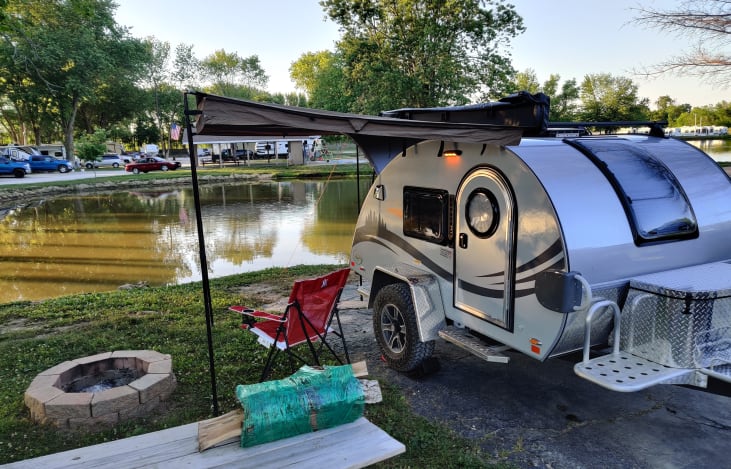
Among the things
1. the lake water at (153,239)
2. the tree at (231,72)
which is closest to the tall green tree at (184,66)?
the tree at (231,72)

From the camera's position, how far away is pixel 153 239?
47.5 ft

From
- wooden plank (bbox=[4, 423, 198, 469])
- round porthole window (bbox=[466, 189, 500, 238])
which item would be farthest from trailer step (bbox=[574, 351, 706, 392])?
wooden plank (bbox=[4, 423, 198, 469])

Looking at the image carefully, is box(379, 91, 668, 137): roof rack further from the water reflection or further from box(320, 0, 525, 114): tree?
box(320, 0, 525, 114): tree

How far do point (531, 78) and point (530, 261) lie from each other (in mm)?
58309

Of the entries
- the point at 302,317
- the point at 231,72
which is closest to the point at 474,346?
the point at 302,317

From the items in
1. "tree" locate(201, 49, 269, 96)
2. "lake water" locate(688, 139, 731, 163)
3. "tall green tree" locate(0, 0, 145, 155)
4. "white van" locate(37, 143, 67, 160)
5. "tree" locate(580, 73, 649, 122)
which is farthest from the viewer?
"tree" locate(201, 49, 269, 96)

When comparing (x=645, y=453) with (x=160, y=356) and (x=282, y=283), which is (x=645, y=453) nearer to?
(x=160, y=356)

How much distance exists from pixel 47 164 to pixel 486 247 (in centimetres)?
4138

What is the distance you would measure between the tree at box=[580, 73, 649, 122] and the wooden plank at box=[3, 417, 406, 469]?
4849cm

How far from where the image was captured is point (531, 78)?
5653 centimetres

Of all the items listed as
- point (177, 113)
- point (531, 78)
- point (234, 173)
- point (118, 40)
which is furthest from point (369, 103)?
point (177, 113)

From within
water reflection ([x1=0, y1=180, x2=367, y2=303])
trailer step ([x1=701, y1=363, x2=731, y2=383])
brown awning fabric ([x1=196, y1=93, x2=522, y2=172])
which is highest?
brown awning fabric ([x1=196, y1=93, x2=522, y2=172])

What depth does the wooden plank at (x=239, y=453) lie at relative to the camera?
2709mm

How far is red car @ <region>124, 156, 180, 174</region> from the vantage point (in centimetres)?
3722
